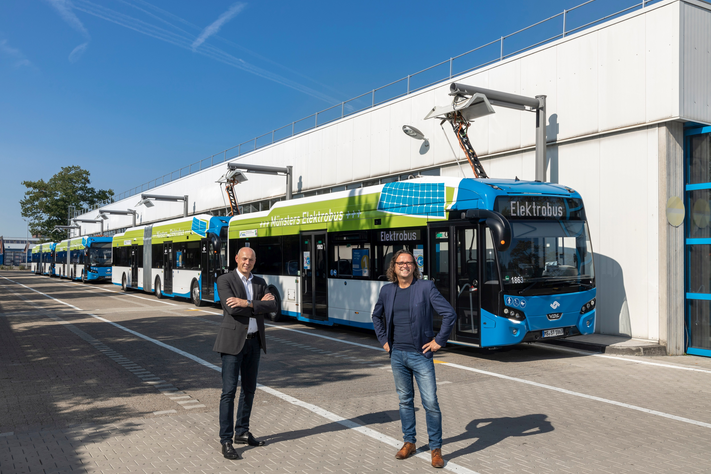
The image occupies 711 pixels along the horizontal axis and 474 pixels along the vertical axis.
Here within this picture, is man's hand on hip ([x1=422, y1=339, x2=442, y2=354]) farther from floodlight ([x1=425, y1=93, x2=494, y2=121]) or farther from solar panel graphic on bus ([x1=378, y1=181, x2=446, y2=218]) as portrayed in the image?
floodlight ([x1=425, y1=93, x2=494, y2=121])

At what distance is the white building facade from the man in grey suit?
9.07 m

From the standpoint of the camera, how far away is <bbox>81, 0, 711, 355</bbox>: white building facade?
1137 cm

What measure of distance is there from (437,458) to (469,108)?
11139mm

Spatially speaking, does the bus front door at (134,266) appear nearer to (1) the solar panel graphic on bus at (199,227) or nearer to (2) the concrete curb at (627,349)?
(1) the solar panel graphic on bus at (199,227)

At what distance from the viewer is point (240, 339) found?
5.11m

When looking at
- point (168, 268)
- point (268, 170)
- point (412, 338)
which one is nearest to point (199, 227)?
point (168, 268)

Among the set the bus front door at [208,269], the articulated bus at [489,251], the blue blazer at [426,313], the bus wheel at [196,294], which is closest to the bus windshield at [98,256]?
the bus wheel at [196,294]

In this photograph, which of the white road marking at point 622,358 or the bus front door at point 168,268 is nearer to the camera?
the white road marking at point 622,358

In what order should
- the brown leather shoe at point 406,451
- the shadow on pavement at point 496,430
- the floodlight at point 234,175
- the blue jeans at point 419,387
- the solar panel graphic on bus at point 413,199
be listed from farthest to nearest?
the floodlight at point 234,175, the solar panel graphic on bus at point 413,199, the shadow on pavement at point 496,430, the brown leather shoe at point 406,451, the blue jeans at point 419,387

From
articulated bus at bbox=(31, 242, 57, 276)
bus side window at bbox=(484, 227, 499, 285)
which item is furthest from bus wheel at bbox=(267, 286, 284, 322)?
articulated bus at bbox=(31, 242, 57, 276)

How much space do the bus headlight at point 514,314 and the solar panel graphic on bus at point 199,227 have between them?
44.0 feet

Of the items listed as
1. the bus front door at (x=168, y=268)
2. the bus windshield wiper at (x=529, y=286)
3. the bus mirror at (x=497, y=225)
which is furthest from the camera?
the bus front door at (x=168, y=268)

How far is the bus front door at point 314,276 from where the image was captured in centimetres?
1393

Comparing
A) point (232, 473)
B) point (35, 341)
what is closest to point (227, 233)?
point (35, 341)
